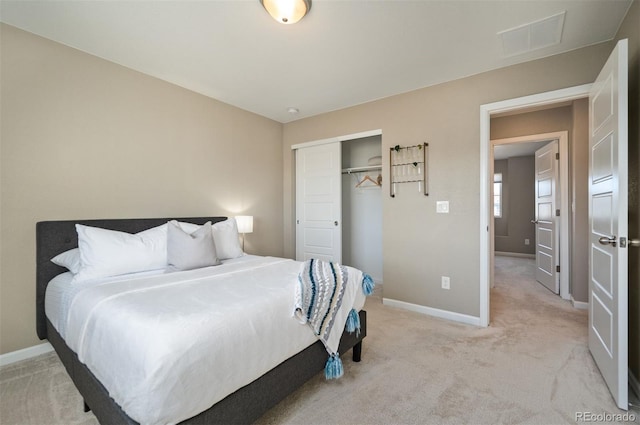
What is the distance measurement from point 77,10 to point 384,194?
10.4 feet

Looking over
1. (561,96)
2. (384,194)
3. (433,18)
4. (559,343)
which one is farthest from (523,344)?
(433,18)

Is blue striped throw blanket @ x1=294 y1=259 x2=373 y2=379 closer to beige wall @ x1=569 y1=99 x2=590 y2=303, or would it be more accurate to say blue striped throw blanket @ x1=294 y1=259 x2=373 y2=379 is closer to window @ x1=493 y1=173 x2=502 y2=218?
beige wall @ x1=569 y1=99 x2=590 y2=303

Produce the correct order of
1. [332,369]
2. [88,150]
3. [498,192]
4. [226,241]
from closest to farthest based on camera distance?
[332,369], [88,150], [226,241], [498,192]

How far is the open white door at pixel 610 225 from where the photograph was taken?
1.55m

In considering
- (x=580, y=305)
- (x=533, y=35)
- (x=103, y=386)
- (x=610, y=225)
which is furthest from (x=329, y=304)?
(x=580, y=305)

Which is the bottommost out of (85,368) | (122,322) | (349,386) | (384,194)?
(349,386)

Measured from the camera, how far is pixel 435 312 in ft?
10.1

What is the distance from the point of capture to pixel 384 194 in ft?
11.3

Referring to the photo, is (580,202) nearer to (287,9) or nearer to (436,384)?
(436,384)

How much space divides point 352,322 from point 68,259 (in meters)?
2.23

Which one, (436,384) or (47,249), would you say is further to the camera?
(47,249)

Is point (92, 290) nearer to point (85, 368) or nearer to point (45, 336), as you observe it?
point (85, 368)

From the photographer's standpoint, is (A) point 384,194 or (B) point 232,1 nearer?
(B) point 232,1

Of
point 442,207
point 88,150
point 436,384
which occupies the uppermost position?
point 88,150
